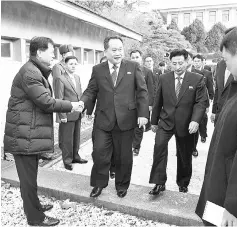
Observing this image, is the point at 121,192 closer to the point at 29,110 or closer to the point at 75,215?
the point at 75,215

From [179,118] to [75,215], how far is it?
1.78 meters

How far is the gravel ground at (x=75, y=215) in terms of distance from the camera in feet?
10.9

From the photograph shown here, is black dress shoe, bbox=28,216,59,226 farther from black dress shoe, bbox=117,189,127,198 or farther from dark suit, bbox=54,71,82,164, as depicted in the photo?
dark suit, bbox=54,71,82,164

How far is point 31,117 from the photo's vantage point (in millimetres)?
3027

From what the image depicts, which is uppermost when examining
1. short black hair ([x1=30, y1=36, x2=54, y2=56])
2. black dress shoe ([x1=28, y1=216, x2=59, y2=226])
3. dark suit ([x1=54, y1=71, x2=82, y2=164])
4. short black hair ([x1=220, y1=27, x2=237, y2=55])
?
short black hair ([x1=30, y1=36, x2=54, y2=56])

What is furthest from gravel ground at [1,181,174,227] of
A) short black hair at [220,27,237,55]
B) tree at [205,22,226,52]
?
tree at [205,22,226,52]

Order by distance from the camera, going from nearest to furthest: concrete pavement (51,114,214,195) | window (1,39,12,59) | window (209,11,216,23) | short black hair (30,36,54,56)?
short black hair (30,36,54,56) < concrete pavement (51,114,214,195) < window (1,39,12,59) < window (209,11,216,23)

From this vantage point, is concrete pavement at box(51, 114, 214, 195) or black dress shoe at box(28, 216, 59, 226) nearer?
black dress shoe at box(28, 216, 59, 226)

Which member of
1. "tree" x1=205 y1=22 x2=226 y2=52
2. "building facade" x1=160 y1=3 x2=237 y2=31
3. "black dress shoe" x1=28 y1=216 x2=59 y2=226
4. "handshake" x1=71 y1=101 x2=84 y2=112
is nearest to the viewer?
"black dress shoe" x1=28 y1=216 x2=59 y2=226

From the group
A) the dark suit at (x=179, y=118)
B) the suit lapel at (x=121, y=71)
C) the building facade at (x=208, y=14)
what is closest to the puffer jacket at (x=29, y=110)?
the suit lapel at (x=121, y=71)

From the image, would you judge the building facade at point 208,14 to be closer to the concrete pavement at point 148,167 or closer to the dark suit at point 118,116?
the concrete pavement at point 148,167

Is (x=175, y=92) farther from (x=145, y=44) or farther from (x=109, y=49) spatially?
(x=145, y=44)

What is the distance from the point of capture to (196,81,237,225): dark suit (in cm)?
166

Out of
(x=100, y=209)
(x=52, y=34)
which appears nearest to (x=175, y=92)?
(x=100, y=209)
